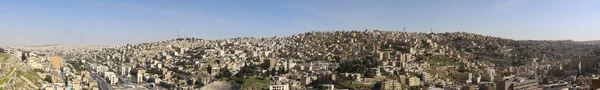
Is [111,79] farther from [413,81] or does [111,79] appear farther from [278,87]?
[413,81]

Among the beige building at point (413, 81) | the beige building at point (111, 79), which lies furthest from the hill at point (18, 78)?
the beige building at point (413, 81)

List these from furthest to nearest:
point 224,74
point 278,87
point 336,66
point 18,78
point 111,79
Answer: point 336,66, point 224,74, point 111,79, point 278,87, point 18,78

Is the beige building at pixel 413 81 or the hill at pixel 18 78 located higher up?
the hill at pixel 18 78

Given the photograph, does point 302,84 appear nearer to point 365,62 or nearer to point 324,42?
point 365,62

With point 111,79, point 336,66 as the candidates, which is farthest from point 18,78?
point 336,66

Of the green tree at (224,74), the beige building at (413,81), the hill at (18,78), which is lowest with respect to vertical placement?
the beige building at (413,81)

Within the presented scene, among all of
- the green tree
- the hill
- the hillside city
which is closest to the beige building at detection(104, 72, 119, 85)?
the hillside city

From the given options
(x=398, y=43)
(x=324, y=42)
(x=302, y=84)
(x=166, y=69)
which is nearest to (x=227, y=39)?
(x=324, y=42)

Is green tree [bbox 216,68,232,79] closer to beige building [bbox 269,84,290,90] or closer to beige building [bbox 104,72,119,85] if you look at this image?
beige building [bbox 104,72,119,85]

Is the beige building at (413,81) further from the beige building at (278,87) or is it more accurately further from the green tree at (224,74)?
the green tree at (224,74)
